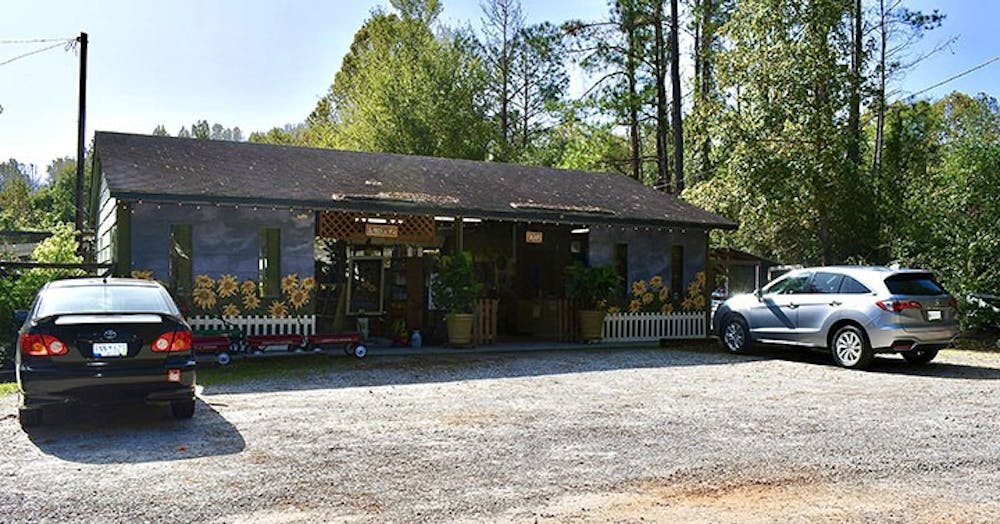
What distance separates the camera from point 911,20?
25781mm

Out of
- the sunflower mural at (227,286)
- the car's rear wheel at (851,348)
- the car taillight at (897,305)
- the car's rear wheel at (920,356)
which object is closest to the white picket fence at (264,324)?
the sunflower mural at (227,286)

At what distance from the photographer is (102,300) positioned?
7.86 meters

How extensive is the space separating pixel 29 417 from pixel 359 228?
7768 mm

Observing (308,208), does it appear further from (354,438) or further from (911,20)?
(911,20)

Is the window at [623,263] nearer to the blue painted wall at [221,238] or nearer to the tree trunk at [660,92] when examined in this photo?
the blue painted wall at [221,238]

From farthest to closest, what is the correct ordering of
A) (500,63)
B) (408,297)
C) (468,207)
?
(500,63), (408,297), (468,207)

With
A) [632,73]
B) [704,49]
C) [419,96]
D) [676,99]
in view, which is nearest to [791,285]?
[676,99]

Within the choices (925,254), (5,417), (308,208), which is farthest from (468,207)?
(925,254)

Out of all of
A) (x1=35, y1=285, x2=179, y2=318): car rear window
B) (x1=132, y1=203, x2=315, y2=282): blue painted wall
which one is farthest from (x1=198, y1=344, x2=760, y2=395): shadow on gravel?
(x1=35, y1=285, x2=179, y2=318): car rear window

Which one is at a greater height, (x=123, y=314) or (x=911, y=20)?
(x=911, y=20)

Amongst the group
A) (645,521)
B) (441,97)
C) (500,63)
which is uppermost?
(500,63)

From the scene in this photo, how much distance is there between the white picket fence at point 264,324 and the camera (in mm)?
12453

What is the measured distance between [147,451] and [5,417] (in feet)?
8.54

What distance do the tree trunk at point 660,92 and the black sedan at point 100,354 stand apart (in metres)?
25.2
